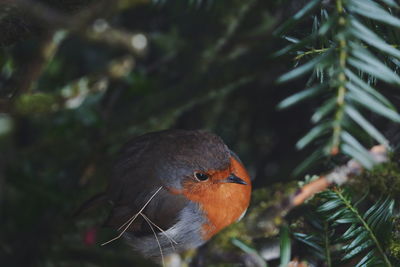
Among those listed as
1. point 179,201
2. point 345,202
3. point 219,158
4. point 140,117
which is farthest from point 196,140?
point 345,202

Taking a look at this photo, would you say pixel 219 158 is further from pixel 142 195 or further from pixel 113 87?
pixel 113 87

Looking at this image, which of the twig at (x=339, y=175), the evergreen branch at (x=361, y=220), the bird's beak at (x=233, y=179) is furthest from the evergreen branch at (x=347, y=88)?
the bird's beak at (x=233, y=179)

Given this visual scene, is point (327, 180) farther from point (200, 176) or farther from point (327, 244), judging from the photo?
point (200, 176)

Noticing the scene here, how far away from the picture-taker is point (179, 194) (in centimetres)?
212

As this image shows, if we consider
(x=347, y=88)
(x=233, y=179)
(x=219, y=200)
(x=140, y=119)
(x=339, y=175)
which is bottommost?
(x=219, y=200)

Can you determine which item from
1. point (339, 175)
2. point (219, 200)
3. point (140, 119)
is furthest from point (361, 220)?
point (140, 119)

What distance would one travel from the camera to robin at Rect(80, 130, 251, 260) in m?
2.05

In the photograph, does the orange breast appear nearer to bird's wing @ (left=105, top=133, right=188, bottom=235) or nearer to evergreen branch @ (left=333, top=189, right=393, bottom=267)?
bird's wing @ (left=105, top=133, right=188, bottom=235)

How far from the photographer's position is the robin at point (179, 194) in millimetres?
2053

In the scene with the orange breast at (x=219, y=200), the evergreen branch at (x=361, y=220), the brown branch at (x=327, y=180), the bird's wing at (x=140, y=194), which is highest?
the brown branch at (x=327, y=180)

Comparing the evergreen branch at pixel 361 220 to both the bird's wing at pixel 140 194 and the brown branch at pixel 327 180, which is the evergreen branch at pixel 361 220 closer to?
the brown branch at pixel 327 180

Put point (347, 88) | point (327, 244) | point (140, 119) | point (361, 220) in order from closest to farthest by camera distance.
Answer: point (347, 88) → point (361, 220) → point (327, 244) → point (140, 119)

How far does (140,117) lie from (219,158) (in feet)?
2.23

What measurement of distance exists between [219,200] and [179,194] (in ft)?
0.57
